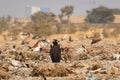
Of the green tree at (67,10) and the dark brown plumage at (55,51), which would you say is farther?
the green tree at (67,10)

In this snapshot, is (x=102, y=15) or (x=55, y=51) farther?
(x=102, y=15)

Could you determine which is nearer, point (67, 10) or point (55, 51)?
point (55, 51)

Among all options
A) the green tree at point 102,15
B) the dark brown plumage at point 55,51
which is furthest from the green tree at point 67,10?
the dark brown plumage at point 55,51

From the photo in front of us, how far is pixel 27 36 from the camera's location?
4694 centimetres

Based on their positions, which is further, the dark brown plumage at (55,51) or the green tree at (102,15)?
the green tree at (102,15)

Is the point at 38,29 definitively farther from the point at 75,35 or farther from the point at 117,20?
the point at 117,20

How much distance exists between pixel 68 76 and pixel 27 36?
1105 inches

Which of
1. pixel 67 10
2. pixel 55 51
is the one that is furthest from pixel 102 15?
pixel 55 51

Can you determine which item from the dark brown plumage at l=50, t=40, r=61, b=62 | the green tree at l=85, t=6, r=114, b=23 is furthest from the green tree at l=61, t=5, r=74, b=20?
the dark brown plumage at l=50, t=40, r=61, b=62

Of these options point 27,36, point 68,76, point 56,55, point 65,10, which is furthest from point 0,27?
point 68,76

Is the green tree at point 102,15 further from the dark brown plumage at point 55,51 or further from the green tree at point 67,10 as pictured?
the dark brown plumage at point 55,51

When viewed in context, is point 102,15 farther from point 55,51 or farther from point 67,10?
point 55,51

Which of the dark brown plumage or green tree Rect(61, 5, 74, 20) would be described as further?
green tree Rect(61, 5, 74, 20)

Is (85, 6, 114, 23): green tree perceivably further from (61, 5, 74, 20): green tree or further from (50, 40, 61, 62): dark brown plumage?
(50, 40, 61, 62): dark brown plumage
